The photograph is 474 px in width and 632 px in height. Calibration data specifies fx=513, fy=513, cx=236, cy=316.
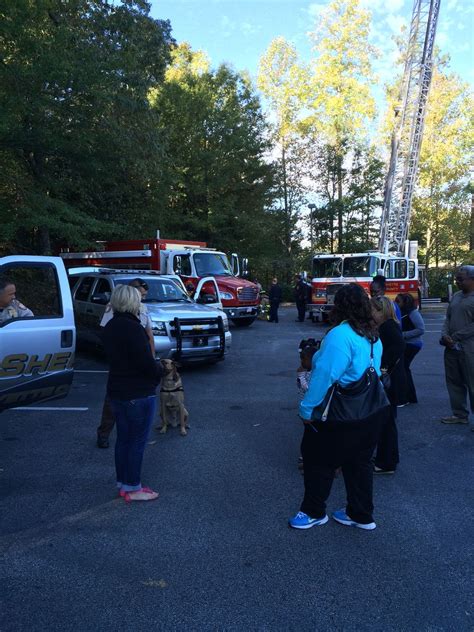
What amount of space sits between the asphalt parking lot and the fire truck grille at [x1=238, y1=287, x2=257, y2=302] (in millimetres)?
10790

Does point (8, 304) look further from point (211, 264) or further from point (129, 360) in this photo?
point (211, 264)

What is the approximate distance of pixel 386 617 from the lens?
2695mm

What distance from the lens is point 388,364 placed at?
15.6ft

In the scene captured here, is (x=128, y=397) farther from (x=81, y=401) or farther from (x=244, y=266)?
(x=244, y=266)

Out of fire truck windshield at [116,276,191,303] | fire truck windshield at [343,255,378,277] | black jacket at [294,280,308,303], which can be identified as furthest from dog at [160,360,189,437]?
black jacket at [294,280,308,303]

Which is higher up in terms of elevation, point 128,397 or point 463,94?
point 463,94

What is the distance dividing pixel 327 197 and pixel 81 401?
3531 cm

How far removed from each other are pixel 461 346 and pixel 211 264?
38.7ft

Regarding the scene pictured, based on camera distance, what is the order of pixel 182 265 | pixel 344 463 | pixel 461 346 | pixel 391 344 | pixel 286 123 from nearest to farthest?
1. pixel 344 463
2. pixel 391 344
3. pixel 461 346
4. pixel 182 265
5. pixel 286 123

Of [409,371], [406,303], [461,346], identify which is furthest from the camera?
[409,371]

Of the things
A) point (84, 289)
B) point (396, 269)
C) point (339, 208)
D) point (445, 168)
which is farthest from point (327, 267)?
point (445, 168)

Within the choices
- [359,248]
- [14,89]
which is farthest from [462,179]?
[14,89]

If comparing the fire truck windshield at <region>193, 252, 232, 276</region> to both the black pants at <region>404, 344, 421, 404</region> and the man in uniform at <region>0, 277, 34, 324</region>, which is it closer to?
the black pants at <region>404, 344, 421, 404</region>

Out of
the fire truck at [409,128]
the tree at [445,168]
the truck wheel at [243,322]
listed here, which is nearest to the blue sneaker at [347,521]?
the truck wheel at [243,322]
